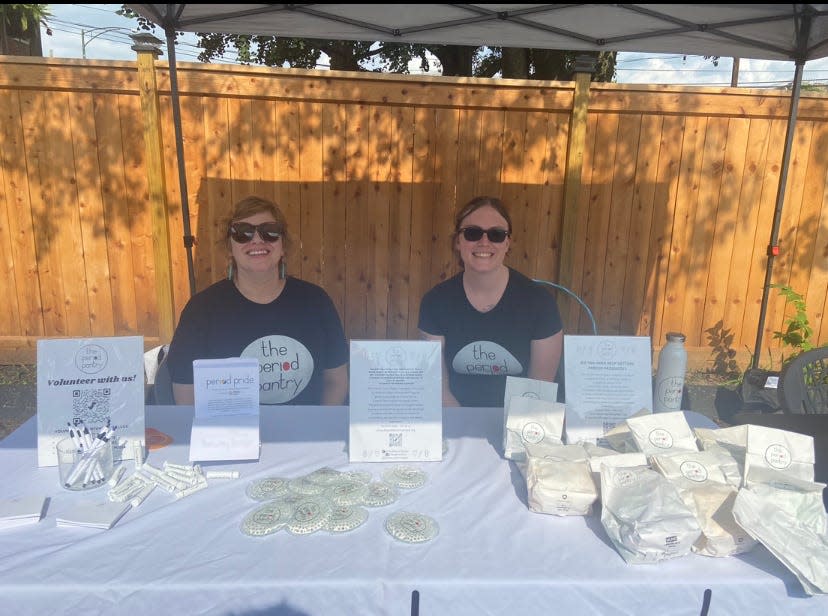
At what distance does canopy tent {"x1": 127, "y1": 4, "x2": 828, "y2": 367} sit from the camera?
2195 mm

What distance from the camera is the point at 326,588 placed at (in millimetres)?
858

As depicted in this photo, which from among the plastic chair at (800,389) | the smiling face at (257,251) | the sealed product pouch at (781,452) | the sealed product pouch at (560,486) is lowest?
the plastic chair at (800,389)

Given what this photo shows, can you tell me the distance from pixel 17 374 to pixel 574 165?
409 cm

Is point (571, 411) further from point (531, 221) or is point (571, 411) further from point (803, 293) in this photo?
point (803, 293)

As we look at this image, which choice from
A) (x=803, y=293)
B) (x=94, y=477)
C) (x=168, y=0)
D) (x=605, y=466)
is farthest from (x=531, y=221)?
(x=94, y=477)

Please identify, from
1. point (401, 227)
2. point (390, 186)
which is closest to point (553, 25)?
point (390, 186)

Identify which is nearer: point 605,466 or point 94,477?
point 605,466

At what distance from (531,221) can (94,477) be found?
3044 mm

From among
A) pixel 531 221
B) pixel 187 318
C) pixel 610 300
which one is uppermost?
pixel 531 221

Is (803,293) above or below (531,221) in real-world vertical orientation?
below

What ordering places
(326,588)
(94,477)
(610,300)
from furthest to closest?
(610,300), (94,477), (326,588)

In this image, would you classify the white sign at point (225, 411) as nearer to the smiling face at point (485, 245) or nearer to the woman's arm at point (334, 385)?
the woman's arm at point (334, 385)

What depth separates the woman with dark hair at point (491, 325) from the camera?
1978 millimetres

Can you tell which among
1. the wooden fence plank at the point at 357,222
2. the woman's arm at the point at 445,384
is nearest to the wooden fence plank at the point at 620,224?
the wooden fence plank at the point at 357,222
